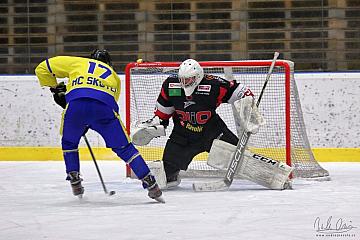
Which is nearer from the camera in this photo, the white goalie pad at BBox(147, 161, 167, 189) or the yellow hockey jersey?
the yellow hockey jersey

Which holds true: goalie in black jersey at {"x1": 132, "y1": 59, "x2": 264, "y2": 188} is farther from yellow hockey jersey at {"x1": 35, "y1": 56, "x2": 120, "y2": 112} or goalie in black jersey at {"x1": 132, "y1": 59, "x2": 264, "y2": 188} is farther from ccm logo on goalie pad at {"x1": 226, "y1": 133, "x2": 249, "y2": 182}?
yellow hockey jersey at {"x1": 35, "y1": 56, "x2": 120, "y2": 112}

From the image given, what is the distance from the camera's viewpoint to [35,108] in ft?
24.9

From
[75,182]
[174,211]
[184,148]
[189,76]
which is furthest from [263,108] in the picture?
[174,211]

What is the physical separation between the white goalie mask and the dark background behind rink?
2.78 m

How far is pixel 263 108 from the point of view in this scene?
6.38 m

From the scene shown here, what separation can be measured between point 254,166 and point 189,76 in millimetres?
743

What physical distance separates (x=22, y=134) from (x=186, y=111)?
8.93 feet

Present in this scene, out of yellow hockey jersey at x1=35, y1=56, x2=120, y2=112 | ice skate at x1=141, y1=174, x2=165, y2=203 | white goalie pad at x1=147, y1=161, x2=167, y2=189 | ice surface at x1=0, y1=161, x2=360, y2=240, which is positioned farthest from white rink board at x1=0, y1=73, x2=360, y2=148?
ice skate at x1=141, y1=174, x2=165, y2=203

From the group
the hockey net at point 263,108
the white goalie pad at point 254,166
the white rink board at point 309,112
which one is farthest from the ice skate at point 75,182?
the white rink board at point 309,112

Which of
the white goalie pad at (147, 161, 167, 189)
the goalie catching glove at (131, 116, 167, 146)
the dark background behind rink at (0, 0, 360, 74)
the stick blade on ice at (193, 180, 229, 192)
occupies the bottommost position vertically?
the stick blade on ice at (193, 180, 229, 192)

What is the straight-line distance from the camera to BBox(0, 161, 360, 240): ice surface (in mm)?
3539

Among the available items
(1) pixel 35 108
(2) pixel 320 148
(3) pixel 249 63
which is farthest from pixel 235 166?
(1) pixel 35 108

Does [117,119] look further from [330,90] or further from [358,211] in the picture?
[330,90]

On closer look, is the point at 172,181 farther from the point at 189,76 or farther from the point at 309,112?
the point at 309,112
